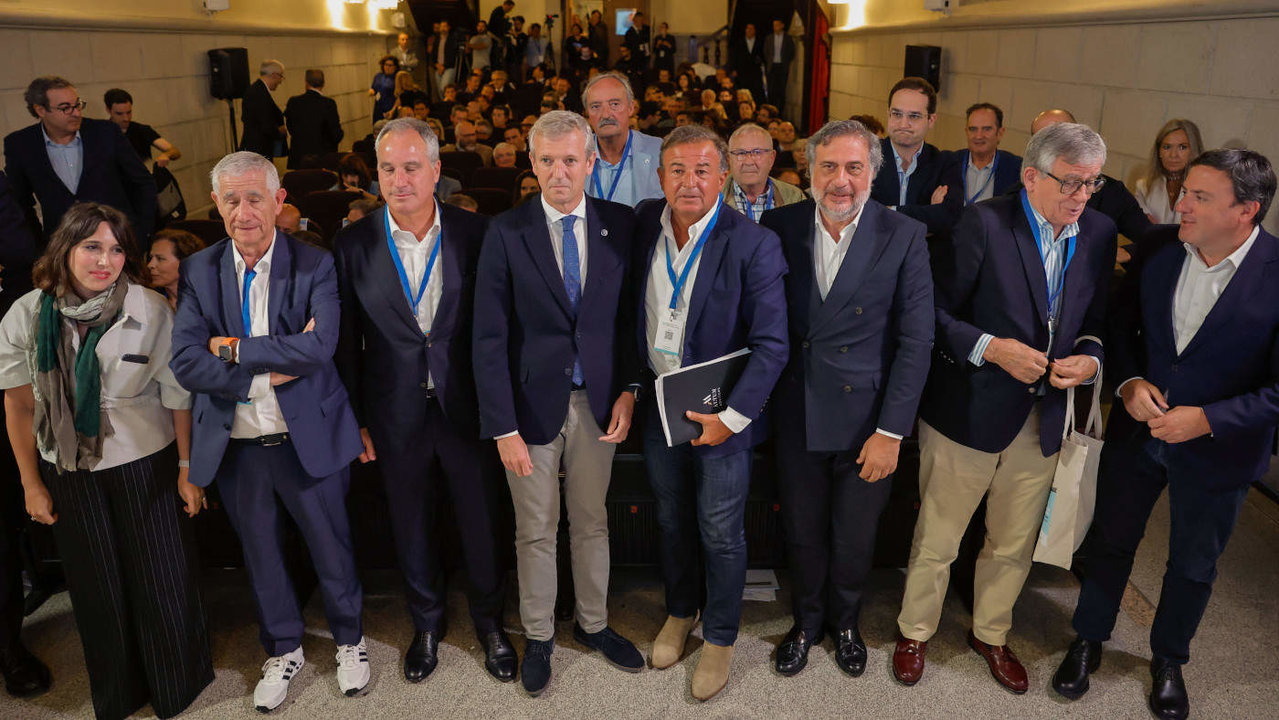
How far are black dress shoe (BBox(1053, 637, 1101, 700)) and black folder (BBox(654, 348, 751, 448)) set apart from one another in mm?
1391

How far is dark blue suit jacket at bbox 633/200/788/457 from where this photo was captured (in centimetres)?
239

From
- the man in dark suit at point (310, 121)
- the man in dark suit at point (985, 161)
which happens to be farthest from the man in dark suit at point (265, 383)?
the man in dark suit at point (310, 121)

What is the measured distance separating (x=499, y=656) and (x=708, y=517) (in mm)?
833

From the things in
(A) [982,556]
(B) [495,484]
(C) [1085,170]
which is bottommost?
(A) [982,556]

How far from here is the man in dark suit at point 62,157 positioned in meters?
4.29

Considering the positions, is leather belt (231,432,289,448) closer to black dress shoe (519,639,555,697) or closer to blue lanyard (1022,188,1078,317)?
black dress shoe (519,639,555,697)

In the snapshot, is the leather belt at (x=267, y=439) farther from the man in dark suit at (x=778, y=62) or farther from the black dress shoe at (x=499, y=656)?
the man in dark suit at (x=778, y=62)

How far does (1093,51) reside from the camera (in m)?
5.76

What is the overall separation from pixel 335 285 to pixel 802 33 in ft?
48.6

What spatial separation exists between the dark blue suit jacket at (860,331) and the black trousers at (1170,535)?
2.35 ft

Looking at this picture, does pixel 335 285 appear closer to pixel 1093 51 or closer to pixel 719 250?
pixel 719 250

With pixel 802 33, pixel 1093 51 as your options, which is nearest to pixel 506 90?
pixel 802 33

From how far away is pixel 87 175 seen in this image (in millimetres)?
4484

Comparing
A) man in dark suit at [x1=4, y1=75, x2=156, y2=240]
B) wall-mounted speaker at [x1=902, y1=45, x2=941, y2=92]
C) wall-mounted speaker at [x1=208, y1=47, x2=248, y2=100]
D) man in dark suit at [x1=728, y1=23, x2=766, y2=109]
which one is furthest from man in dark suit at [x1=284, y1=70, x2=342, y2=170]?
man in dark suit at [x1=728, y1=23, x2=766, y2=109]
